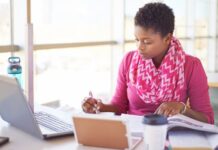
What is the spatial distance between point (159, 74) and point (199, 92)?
0.20 metres

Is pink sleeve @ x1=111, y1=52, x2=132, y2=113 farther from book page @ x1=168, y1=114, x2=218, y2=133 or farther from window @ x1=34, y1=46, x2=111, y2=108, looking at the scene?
window @ x1=34, y1=46, x2=111, y2=108

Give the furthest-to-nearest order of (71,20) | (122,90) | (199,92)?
(71,20)
(122,90)
(199,92)

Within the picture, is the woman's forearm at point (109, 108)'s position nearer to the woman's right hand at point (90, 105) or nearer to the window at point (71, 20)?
the woman's right hand at point (90, 105)

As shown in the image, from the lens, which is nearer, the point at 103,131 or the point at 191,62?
the point at 103,131

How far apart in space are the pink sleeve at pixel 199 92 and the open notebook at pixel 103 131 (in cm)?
58

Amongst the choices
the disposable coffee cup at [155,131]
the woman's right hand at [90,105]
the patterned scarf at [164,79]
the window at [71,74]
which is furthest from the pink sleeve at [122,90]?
the window at [71,74]

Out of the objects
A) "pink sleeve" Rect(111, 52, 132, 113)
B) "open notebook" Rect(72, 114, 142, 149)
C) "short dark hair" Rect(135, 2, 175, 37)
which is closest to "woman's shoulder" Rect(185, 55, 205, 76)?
"short dark hair" Rect(135, 2, 175, 37)

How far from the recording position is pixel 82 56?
11.2ft

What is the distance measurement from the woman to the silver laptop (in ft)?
0.77

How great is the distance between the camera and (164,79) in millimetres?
1712

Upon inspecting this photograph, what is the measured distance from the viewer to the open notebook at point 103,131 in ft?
3.49

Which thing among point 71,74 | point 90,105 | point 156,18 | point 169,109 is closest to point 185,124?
point 169,109

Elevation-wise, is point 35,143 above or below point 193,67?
below

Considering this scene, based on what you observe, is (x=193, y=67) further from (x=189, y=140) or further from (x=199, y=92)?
(x=189, y=140)
